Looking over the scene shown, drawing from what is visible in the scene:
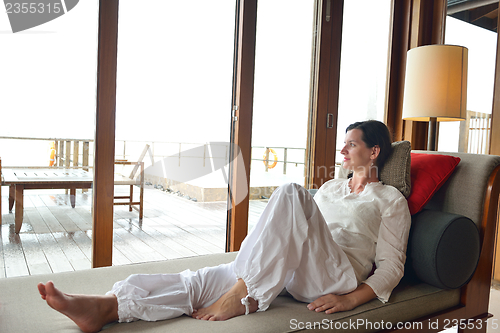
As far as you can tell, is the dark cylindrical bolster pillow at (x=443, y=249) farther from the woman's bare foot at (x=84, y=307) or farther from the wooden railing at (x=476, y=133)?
the wooden railing at (x=476, y=133)

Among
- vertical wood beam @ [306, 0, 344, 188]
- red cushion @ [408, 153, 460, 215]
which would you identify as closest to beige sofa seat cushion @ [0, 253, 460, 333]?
red cushion @ [408, 153, 460, 215]

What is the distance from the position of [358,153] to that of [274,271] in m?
0.76

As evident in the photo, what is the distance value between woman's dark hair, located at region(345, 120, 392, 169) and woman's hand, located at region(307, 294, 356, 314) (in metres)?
0.71

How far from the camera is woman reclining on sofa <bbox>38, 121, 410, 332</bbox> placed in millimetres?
1223

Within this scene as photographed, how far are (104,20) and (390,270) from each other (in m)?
1.99

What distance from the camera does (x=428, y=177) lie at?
1683 mm

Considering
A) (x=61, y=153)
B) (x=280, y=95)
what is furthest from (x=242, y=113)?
(x=61, y=153)

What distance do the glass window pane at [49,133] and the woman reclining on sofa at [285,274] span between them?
1.11 metres

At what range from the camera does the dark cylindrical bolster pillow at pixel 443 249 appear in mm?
1469

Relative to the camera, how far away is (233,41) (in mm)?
2730

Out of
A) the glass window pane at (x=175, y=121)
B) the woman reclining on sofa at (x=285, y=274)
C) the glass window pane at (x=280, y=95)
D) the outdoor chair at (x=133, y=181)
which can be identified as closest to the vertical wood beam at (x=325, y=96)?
the glass window pane at (x=280, y=95)

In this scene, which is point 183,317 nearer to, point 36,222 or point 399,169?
point 399,169

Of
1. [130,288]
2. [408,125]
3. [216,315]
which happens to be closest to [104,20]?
[130,288]

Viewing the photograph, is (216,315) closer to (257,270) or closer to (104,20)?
(257,270)
